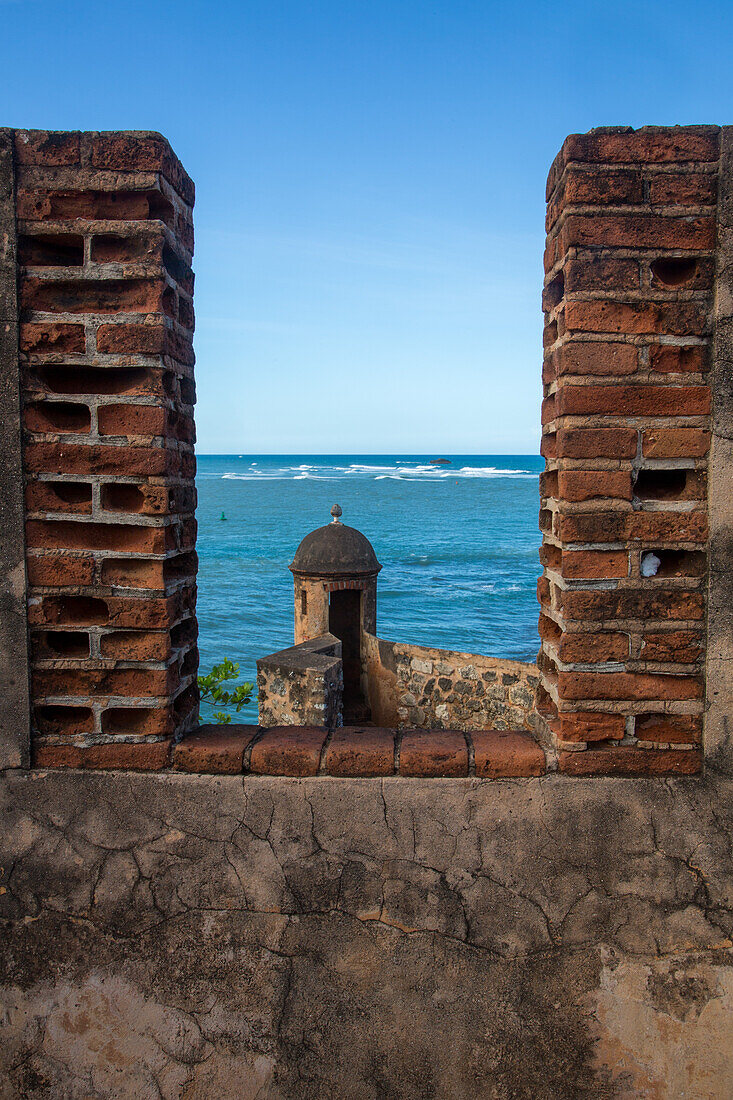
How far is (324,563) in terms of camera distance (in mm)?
9531

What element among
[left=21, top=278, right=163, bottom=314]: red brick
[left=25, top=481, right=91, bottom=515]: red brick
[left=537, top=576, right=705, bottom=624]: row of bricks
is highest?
[left=21, top=278, right=163, bottom=314]: red brick

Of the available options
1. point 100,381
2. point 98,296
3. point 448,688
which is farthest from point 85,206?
point 448,688

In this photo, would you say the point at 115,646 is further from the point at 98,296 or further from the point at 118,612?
the point at 98,296

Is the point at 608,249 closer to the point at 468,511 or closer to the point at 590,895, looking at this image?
the point at 590,895

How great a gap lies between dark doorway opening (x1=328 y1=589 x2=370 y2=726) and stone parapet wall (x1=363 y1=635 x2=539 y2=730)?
3.01 ft

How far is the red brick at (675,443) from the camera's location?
2.18 meters

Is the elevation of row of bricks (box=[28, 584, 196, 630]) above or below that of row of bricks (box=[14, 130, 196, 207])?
below

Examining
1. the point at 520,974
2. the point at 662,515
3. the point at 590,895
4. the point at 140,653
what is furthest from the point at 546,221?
the point at 520,974

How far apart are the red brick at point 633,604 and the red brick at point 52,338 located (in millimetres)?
1749

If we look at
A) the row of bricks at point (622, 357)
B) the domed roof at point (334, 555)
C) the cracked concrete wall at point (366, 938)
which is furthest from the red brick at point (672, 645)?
the domed roof at point (334, 555)

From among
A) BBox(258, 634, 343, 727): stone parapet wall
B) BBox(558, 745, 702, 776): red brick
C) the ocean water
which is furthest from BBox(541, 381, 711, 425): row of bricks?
the ocean water

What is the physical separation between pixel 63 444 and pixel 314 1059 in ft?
6.74

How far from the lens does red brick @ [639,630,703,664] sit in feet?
7.23

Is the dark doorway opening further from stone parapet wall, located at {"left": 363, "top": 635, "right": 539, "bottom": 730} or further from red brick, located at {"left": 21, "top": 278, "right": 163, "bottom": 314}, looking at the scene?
red brick, located at {"left": 21, "top": 278, "right": 163, "bottom": 314}
